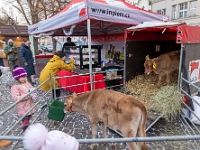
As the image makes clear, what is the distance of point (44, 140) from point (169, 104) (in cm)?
356

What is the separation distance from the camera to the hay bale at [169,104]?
410 centimetres

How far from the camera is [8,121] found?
15.4ft

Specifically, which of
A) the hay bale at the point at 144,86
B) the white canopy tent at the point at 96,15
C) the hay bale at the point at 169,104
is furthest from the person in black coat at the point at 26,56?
the hay bale at the point at 169,104

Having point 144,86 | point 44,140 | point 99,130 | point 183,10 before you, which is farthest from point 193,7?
point 44,140

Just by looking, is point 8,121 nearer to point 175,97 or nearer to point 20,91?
point 20,91

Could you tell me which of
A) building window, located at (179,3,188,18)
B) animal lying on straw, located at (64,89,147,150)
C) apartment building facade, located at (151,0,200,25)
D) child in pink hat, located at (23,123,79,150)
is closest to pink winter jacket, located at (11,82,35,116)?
animal lying on straw, located at (64,89,147,150)

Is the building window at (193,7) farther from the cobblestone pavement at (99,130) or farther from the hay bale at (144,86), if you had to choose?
the cobblestone pavement at (99,130)

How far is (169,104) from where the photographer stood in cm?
415

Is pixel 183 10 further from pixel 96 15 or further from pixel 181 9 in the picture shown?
pixel 96 15

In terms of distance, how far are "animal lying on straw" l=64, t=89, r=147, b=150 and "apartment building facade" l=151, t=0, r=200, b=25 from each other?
24417mm

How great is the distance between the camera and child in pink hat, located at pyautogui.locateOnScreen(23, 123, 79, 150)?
4.45ft

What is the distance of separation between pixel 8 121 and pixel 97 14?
13.0 ft

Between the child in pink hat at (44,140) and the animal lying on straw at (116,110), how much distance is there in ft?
4.59

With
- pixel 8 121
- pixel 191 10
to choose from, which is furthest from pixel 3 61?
pixel 191 10
